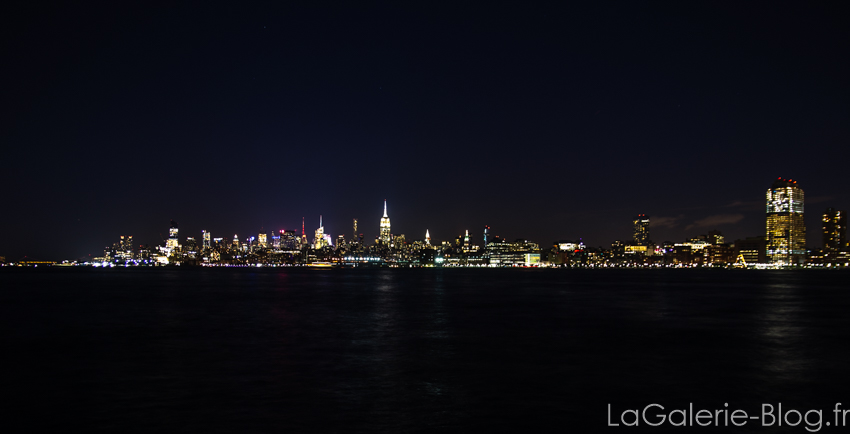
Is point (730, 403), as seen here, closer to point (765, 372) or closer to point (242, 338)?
point (765, 372)

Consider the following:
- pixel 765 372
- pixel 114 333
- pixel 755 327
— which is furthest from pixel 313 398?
pixel 755 327

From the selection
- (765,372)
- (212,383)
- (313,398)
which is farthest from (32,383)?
(765,372)

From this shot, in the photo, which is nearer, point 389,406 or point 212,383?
point 389,406

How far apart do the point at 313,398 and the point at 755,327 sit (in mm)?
32207

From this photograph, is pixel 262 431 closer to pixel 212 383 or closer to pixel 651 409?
pixel 212 383

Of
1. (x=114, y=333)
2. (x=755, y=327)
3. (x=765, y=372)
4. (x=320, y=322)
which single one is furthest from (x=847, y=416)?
(x=114, y=333)

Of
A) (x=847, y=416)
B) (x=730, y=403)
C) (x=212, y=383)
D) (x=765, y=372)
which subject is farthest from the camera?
(x=765, y=372)

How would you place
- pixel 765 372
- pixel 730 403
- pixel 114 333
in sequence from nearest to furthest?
pixel 730 403 < pixel 765 372 < pixel 114 333

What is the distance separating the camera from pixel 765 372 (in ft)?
75.5

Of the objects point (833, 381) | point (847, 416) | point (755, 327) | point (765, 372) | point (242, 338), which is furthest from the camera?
point (755, 327)

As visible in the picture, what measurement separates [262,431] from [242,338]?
19.0 metres

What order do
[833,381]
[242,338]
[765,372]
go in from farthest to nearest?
[242,338], [765,372], [833,381]

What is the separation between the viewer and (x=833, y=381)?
21.2 metres

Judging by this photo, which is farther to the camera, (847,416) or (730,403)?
(730,403)
